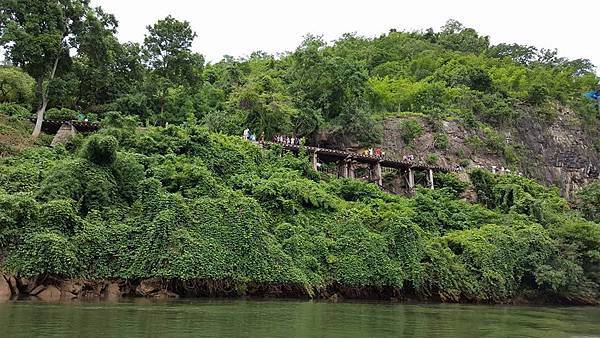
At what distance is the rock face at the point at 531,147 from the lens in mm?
54219

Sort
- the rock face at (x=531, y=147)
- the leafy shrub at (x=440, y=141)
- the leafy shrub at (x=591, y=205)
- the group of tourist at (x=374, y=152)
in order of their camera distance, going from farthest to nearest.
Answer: the rock face at (x=531, y=147), the leafy shrub at (x=440, y=141), the group of tourist at (x=374, y=152), the leafy shrub at (x=591, y=205)

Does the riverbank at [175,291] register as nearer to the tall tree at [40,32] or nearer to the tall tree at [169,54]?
the tall tree at [40,32]

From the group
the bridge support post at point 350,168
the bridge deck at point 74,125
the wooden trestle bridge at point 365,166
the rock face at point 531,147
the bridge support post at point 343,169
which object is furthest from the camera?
the rock face at point 531,147

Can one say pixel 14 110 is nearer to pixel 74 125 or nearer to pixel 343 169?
pixel 74 125

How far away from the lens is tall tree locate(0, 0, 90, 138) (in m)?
30.4

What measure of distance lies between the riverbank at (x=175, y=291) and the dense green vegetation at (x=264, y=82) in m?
15.4

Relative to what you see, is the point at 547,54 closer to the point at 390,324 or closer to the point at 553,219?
the point at 553,219

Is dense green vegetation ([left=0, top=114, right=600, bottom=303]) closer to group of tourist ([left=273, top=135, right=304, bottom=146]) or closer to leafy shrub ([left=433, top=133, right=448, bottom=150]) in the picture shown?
group of tourist ([left=273, top=135, right=304, bottom=146])

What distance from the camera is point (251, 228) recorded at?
2450cm

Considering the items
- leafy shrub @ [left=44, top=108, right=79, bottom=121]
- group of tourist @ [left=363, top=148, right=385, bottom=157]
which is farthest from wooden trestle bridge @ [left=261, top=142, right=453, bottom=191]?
leafy shrub @ [left=44, top=108, right=79, bottom=121]

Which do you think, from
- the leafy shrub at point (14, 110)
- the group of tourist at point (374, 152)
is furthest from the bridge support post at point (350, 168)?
the leafy shrub at point (14, 110)

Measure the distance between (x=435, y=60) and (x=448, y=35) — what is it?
817 inches

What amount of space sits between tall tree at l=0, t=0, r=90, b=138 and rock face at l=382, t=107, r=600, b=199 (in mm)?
29602

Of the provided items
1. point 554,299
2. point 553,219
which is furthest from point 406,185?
point 554,299
